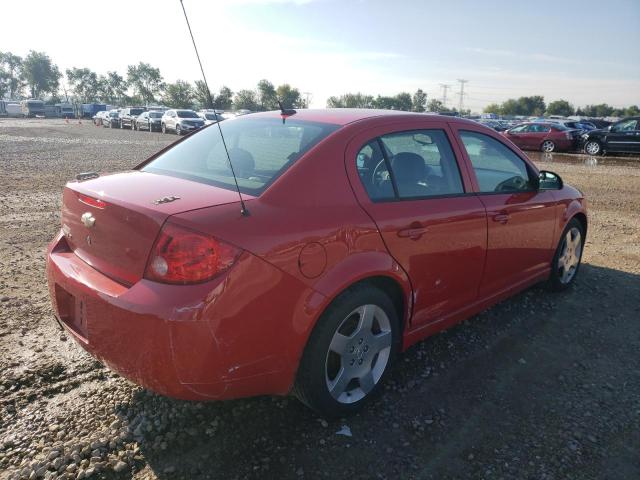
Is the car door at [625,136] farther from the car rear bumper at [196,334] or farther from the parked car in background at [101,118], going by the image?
the parked car in background at [101,118]

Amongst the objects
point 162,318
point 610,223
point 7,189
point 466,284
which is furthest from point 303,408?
point 7,189

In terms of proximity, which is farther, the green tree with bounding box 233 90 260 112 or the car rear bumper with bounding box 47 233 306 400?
the green tree with bounding box 233 90 260 112

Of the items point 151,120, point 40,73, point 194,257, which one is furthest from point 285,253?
point 40,73

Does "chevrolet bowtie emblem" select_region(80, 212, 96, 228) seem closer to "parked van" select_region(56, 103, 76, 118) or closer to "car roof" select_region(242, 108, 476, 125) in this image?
"car roof" select_region(242, 108, 476, 125)

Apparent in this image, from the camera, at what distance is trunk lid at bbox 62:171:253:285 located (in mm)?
2221

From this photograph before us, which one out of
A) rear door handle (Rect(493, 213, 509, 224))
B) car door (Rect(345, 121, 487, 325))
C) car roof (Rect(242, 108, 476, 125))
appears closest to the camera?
car door (Rect(345, 121, 487, 325))

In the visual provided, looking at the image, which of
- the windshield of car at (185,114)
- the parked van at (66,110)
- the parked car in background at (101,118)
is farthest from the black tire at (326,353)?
the parked van at (66,110)

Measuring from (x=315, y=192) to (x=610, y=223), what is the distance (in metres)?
7.18

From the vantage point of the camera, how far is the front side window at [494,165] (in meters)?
3.54

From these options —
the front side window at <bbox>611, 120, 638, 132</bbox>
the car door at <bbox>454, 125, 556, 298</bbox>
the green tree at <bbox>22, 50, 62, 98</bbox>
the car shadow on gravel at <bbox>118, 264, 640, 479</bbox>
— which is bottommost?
the car shadow on gravel at <bbox>118, 264, 640, 479</bbox>

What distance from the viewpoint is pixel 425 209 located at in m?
2.95

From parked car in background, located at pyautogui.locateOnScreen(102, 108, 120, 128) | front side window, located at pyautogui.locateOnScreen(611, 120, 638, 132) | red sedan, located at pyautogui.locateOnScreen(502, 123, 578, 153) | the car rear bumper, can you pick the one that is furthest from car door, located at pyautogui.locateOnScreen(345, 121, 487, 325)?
parked car in background, located at pyautogui.locateOnScreen(102, 108, 120, 128)

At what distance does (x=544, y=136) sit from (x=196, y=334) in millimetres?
23833

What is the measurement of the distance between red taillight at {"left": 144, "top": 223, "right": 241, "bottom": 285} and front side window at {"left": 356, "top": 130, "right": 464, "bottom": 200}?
3.20 feet
